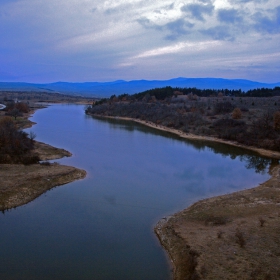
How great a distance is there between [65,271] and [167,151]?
66.5 ft

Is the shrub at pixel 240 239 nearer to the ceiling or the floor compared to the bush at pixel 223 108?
nearer to the floor

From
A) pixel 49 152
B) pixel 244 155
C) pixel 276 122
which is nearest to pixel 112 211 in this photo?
pixel 49 152

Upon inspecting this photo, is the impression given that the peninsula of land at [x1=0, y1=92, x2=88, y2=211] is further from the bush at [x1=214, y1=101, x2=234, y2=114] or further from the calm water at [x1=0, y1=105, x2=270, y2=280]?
the bush at [x1=214, y1=101, x2=234, y2=114]

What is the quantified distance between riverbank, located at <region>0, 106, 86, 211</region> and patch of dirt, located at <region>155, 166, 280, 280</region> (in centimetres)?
718

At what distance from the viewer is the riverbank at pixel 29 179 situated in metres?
15.8

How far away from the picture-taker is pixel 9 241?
12000mm

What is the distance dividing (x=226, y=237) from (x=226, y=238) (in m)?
0.08

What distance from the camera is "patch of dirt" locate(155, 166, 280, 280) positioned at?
31.2 ft

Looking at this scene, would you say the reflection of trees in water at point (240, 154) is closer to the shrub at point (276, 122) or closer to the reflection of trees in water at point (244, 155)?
the reflection of trees in water at point (244, 155)

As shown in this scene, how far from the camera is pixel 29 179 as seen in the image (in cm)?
1791

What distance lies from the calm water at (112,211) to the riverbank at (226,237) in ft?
2.18

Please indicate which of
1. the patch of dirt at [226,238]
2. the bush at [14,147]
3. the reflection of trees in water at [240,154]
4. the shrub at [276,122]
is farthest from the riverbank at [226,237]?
the shrub at [276,122]

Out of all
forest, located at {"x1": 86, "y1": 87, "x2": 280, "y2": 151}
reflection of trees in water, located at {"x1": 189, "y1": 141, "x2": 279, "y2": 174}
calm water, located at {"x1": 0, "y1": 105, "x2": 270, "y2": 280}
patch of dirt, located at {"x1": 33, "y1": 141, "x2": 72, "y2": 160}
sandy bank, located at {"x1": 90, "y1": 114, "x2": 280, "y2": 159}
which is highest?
forest, located at {"x1": 86, "y1": 87, "x2": 280, "y2": 151}

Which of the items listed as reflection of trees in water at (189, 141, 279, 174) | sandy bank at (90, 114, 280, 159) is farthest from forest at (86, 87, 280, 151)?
reflection of trees in water at (189, 141, 279, 174)
